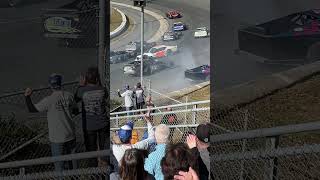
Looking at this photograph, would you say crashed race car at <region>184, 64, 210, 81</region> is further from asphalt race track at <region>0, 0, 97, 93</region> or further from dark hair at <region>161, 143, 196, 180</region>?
asphalt race track at <region>0, 0, 97, 93</region>

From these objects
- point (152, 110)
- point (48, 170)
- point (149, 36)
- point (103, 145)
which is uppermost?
point (149, 36)

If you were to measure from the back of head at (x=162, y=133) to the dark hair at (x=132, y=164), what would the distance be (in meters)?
0.12

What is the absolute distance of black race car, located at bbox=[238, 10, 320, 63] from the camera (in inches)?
114

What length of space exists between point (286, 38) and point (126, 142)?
102cm

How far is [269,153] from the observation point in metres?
3.22

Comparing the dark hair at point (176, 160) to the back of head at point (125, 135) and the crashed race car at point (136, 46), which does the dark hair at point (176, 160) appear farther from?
the crashed race car at point (136, 46)

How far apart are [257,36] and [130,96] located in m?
0.82

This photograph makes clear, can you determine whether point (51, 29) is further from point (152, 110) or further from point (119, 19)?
point (152, 110)

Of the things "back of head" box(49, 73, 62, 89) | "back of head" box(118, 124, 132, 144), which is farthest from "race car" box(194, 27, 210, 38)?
"back of head" box(49, 73, 62, 89)

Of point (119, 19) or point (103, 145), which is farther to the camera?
point (103, 145)

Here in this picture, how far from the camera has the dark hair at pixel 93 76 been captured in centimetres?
271

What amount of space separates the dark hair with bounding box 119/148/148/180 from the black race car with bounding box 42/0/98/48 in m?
0.57

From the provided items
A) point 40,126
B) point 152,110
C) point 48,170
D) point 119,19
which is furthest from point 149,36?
point 48,170

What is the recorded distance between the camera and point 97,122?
2.76 m
